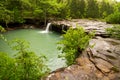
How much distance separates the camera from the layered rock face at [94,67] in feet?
22.0

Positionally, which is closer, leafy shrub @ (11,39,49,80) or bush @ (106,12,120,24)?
leafy shrub @ (11,39,49,80)

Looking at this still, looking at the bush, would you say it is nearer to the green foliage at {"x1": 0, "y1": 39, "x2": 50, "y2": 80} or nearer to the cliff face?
the cliff face

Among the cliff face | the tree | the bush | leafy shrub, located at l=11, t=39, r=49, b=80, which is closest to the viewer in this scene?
the cliff face

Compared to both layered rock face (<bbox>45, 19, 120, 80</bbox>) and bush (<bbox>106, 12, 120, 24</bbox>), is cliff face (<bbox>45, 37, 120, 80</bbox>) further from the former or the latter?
bush (<bbox>106, 12, 120, 24</bbox>)

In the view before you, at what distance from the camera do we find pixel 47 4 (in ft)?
100

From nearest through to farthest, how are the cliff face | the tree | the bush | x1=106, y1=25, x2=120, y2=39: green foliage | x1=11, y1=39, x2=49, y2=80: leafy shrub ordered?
the cliff face, x1=11, y1=39, x2=49, y2=80: leafy shrub, x1=106, y1=25, x2=120, y2=39: green foliage, the bush, the tree

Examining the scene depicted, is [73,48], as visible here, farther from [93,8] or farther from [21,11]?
[93,8]

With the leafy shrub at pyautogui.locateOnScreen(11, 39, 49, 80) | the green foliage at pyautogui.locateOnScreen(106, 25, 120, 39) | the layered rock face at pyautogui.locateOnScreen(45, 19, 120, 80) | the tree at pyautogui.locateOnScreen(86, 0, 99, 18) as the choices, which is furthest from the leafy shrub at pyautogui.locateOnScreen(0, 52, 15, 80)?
the tree at pyautogui.locateOnScreen(86, 0, 99, 18)

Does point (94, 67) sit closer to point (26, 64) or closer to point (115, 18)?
point (26, 64)

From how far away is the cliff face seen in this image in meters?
6.72

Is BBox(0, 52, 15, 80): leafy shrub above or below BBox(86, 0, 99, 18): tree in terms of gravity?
above

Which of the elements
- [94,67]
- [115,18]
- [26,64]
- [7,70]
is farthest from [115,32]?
[7,70]

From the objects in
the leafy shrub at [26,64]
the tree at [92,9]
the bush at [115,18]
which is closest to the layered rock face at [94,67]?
the leafy shrub at [26,64]

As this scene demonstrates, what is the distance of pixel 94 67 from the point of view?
7594 mm
